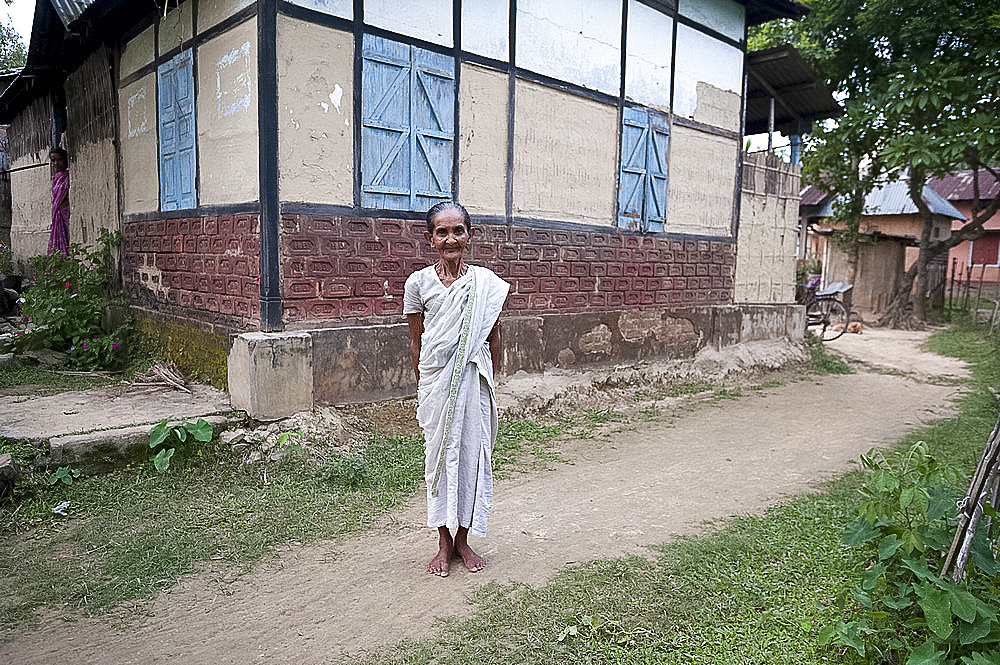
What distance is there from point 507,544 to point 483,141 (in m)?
3.81

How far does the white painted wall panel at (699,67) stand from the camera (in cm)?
791

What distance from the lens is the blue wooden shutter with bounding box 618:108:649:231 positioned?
24.0 feet

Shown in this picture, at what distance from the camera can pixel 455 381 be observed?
2.97m

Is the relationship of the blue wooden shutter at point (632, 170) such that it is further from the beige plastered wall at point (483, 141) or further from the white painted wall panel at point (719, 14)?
the beige plastered wall at point (483, 141)

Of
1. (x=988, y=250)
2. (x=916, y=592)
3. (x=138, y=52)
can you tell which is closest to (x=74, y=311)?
(x=138, y=52)

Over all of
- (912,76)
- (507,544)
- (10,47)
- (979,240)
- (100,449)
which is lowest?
(507,544)

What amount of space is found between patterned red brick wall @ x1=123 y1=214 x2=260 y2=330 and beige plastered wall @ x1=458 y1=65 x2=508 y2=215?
1.94 m

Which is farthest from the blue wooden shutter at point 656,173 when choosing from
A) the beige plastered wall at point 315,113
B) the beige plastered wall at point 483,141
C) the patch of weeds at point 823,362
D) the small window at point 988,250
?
the small window at point 988,250

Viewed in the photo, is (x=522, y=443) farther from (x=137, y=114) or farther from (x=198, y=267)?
(x=137, y=114)

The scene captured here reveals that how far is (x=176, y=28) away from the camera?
5762 mm

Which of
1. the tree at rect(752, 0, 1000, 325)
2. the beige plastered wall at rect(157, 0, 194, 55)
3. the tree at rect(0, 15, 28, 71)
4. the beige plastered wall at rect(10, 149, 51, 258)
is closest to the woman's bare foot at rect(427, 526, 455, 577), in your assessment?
the beige plastered wall at rect(157, 0, 194, 55)

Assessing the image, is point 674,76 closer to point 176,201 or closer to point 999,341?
point 176,201

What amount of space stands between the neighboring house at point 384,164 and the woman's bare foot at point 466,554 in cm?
215

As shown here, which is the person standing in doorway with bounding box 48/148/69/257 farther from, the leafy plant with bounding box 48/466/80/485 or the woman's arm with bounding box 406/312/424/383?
the woman's arm with bounding box 406/312/424/383
